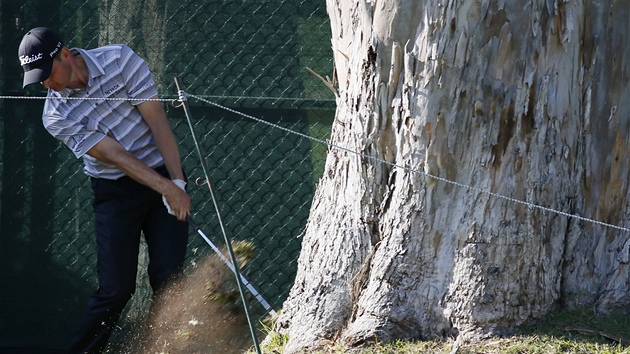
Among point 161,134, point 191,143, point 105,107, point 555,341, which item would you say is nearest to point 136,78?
point 105,107

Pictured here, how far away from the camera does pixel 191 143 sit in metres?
6.32

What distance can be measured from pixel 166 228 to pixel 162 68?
163 cm

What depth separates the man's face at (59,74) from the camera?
187 inches

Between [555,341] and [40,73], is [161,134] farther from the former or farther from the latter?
[555,341]

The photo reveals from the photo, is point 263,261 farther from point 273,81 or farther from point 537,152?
point 537,152

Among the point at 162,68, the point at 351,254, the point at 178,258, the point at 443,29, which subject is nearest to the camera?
the point at 443,29

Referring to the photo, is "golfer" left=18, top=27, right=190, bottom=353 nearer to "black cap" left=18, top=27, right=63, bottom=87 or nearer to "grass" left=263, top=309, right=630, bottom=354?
"black cap" left=18, top=27, right=63, bottom=87

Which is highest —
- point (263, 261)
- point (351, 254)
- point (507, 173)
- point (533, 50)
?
point (533, 50)

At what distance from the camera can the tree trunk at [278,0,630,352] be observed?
3.64 m

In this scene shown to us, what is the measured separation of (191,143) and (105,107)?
1446 millimetres

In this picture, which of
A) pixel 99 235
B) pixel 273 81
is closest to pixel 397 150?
pixel 99 235

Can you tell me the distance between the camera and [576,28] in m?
3.70

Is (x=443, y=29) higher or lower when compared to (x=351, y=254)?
higher

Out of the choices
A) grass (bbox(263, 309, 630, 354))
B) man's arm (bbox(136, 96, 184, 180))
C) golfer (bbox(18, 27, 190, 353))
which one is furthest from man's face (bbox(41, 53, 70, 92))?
grass (bbox(263, 309, 630, 354))
